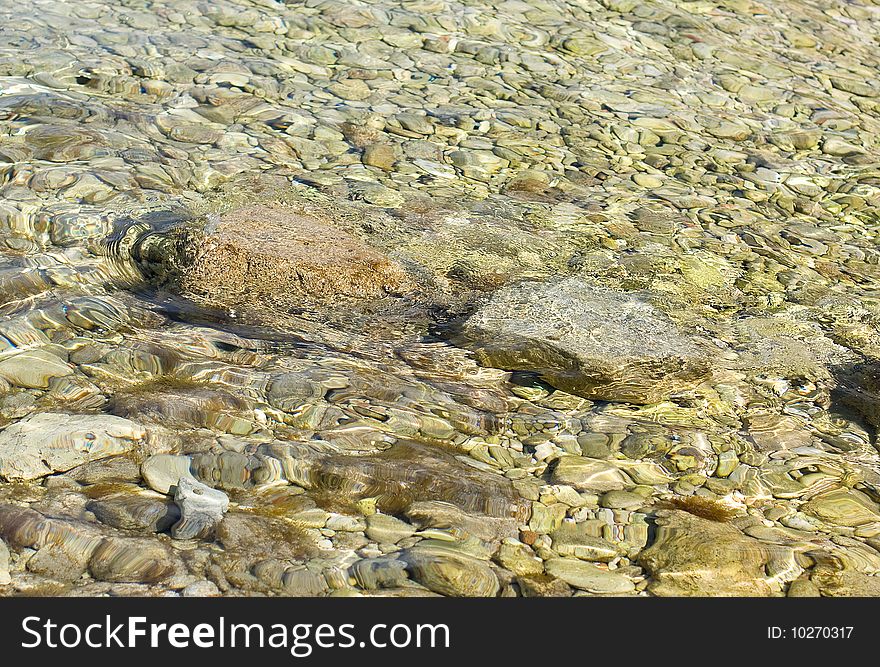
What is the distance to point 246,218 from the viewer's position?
13.4ft

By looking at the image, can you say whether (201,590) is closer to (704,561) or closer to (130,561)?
(130,561)

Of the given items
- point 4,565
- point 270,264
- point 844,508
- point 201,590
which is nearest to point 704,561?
point 844,508

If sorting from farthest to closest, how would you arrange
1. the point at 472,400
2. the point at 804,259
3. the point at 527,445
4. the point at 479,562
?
the point at 804,259, the point at 472,400, the point at 527,445, the point at 479,562

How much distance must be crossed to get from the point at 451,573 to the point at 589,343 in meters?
1.40

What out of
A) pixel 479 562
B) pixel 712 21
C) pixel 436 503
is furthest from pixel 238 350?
pixel 712 21

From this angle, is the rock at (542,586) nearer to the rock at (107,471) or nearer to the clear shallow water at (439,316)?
the clear shallow water at (439,316)

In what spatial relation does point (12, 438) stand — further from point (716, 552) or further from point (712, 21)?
point (712, 21)

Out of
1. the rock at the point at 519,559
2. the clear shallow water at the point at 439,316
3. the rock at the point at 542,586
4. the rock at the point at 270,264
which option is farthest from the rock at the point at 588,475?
the rock at the point at 270,264

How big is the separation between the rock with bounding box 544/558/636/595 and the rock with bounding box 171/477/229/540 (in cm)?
94

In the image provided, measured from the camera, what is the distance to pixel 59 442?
279cm

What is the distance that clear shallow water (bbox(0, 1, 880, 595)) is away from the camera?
8.56 feet

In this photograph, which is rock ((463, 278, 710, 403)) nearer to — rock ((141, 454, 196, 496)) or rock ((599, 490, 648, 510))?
rock ((599, 490, 648, 510))
